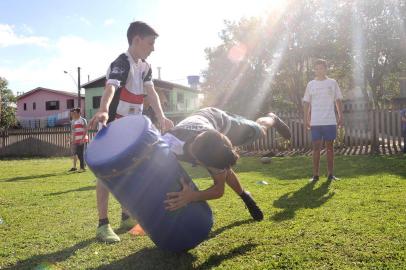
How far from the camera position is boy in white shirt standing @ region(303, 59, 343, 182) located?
626 cm

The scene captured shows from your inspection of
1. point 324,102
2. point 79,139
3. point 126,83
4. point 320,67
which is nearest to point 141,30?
point 126,83

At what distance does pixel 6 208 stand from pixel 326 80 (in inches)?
198

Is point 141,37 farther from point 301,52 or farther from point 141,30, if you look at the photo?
point 301,52

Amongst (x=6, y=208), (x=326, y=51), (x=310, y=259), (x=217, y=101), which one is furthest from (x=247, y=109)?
(x=310, y=259)

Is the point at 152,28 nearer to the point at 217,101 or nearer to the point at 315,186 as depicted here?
the point at 315,186

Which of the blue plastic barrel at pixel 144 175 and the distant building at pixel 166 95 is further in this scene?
the distant building at pixel 166 95

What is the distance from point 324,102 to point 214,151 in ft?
13.3

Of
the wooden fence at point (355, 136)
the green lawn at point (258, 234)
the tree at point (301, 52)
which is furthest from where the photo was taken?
the tree at point (301, 52)

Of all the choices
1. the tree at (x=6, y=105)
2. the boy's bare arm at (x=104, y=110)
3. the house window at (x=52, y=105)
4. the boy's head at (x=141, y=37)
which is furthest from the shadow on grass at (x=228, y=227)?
the house window at (x=52, y=105)

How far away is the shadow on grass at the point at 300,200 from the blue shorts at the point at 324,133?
0.81m

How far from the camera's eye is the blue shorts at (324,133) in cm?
625

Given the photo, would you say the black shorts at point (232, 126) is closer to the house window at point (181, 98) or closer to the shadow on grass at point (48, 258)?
the shadow on grass at point (48, 258)

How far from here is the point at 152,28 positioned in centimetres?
380

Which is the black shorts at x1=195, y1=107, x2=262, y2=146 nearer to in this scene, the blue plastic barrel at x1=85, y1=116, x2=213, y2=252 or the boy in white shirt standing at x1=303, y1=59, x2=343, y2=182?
the blue plastic barrel at x1=85, y1=116, x2=213, y2=252
